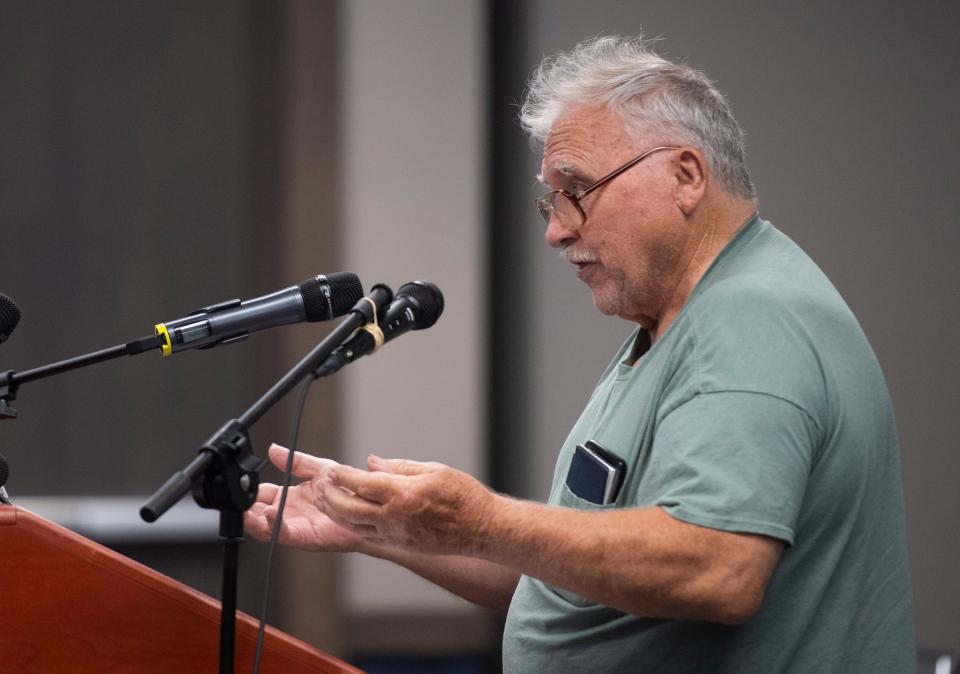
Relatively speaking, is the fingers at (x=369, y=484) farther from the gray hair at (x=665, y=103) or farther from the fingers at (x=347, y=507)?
the gray hair at (x=665, y=103)

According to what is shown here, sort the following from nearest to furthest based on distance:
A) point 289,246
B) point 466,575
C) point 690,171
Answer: point 690,171, point 466,575, point 289,246

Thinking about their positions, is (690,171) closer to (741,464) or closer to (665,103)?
(665,103)

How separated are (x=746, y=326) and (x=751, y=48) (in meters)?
2.04

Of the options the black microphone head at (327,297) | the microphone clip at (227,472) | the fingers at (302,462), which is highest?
the black microphone head at (327,297)

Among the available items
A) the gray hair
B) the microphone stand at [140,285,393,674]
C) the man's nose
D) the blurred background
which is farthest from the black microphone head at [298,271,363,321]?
the blurred background

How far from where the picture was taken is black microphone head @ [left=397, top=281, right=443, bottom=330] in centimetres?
132

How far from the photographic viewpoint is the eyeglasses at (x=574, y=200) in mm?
1448

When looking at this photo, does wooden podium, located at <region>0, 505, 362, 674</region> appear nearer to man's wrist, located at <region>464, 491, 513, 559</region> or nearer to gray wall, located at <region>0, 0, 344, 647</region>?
man's wrist, located at <region>464, 491, 513, 559</region>

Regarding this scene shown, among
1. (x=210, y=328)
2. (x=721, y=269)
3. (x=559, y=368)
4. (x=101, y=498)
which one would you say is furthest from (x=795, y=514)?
(x=101, y=498)

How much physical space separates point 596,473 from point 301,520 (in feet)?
1.51

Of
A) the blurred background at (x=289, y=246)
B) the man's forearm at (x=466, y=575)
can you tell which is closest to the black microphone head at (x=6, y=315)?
the man's forearm at (x=466, y=575)

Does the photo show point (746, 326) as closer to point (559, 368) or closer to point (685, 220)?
point (685, 220)

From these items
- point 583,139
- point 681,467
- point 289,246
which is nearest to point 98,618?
point 681,467

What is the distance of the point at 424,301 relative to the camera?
4.37 feet
